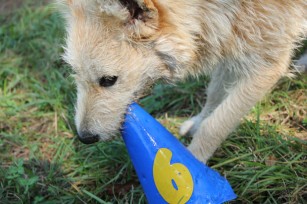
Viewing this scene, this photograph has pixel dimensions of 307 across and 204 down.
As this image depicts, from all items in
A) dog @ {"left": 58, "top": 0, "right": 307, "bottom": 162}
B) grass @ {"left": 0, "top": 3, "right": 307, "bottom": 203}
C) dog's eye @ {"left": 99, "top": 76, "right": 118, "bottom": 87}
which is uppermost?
dog @ {"left": 58, "top": 0, "right": 307, "bottom": 162}

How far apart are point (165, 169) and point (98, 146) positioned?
1067mm

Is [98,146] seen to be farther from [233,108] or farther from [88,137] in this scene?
[233,108]

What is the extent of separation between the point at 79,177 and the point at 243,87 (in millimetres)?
1490

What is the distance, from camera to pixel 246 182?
123 inches

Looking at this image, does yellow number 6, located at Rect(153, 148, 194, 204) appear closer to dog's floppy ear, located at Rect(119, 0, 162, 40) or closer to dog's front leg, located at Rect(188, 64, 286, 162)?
dog's front leg, located at Rect(188, 64, 286, 162)

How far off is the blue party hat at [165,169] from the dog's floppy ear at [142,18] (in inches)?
21.8

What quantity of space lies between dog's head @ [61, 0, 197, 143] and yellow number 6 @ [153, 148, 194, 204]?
1.40 ft

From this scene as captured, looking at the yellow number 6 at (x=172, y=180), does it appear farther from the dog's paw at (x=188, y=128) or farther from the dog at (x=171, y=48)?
the dog's paw at (x=188, y=128)

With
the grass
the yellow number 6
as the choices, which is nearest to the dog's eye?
the yellow number 6

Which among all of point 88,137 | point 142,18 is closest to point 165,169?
point 88,137

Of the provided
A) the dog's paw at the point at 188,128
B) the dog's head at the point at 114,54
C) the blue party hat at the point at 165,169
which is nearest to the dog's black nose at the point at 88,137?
the dog's head at the point at 114,54

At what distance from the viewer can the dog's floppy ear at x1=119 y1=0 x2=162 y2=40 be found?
2.55 meters

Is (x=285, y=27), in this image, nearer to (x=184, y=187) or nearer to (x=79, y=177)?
(x=184, y=187)

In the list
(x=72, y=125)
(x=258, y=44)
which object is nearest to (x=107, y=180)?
(x=72, y=125)
